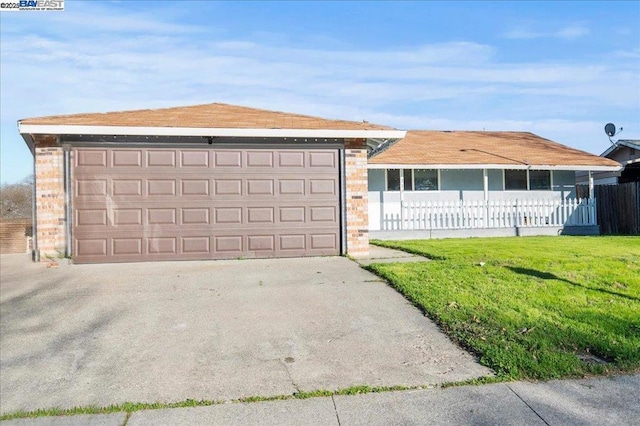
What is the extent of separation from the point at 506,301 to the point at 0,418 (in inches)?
215

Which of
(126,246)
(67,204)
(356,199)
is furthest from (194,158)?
(356,199)

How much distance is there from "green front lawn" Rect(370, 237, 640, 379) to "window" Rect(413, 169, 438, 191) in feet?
26.1

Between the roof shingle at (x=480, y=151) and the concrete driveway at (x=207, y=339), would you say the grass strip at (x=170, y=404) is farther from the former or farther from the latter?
the roof shingle at (x=480, y=151)

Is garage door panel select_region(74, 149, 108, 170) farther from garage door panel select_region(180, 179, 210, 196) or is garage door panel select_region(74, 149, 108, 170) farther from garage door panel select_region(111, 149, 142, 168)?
garage door panel select_region(180, 179, 210, 196)

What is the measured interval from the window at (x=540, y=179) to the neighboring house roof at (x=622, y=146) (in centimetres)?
686

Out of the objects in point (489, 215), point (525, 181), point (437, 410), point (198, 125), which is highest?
point (198, 125)

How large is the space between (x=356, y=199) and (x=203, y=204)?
340 cm

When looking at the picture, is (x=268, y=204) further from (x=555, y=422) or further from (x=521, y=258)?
(x=555, y=422)

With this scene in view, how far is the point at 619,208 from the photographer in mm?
17688

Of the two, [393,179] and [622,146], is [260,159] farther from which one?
[622,146]

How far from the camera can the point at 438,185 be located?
1806cm

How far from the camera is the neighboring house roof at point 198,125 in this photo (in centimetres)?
999

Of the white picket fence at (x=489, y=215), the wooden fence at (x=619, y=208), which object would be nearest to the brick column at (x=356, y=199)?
the white picket fence at (x=489, y=215)

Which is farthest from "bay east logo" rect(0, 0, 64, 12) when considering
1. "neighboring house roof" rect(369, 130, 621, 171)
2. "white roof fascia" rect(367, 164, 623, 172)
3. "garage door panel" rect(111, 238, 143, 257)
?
"white roof fascia" rect(367, 164, 623, 172)
